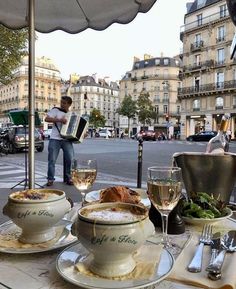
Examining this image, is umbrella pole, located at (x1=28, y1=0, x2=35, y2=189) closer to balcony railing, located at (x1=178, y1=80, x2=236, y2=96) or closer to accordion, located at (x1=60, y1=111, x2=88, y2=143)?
accordion, located at (x1=60, y1=111, x2=88, y2=143)

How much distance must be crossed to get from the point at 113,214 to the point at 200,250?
30cm

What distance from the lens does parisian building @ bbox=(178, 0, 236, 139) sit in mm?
41125

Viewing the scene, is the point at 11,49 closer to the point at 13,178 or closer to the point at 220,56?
the point at 13,178

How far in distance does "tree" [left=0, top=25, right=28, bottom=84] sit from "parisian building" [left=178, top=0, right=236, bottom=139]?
30.0 metres

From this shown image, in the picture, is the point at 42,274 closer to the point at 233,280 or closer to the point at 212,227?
the point at 233,280

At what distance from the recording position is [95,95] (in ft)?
323

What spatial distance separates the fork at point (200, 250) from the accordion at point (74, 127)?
5.05 m

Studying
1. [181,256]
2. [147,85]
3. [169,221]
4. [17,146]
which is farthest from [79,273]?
[147,85]

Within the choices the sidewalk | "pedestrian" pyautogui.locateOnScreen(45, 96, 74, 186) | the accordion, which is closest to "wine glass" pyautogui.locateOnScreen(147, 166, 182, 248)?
the sidewalk

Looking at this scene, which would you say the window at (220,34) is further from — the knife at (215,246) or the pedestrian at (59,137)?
the knife at (215,246)

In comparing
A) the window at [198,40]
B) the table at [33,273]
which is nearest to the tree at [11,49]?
the table at [33,273]

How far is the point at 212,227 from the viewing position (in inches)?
48.7

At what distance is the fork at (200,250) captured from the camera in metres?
0.85

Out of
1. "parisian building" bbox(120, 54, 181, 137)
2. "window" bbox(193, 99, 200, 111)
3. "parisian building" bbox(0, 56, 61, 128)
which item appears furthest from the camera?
"parisian building" bbox(0, 56, 61, 128)
